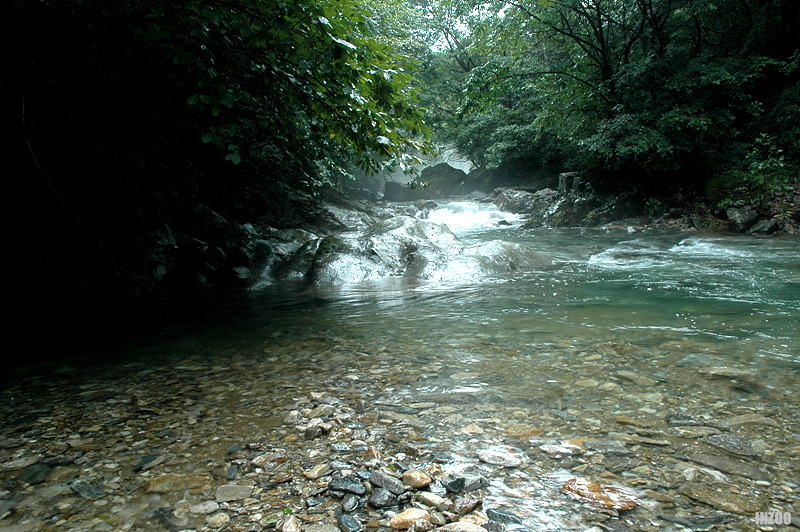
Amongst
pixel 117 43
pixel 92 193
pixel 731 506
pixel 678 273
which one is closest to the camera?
pixel 731 506

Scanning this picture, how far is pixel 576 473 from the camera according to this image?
1731 mm

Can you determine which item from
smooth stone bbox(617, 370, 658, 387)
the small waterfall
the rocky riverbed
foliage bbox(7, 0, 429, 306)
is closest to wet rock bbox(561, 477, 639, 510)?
the rocky riverbed

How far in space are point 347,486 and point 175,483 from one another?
27.9 inches

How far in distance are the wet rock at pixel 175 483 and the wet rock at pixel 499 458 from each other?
1.16m

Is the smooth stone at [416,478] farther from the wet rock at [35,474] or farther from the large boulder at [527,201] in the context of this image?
the large boulder at [527,201]

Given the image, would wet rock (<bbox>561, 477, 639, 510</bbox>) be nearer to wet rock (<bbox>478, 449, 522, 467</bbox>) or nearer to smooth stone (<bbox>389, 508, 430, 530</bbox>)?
wet rock (<bbox>478, 449, 522, 467</bbox>)

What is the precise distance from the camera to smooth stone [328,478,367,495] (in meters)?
1.66

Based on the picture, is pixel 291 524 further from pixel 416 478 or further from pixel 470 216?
pixel 470 216

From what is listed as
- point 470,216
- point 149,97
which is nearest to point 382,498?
point 149,97

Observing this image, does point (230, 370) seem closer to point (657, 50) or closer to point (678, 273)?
point (678, 273)

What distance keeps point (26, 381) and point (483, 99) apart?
532 inches

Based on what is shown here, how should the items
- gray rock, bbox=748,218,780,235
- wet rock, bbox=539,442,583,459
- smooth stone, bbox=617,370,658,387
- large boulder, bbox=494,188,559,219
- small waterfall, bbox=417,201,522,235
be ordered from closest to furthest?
wet rock, bbox=539,442,583,459, smooth stone, bbox=617,370,658,387, gray rock, bbox=748,218,780,235, large boulder, bbox=494,188,559,219, small waterfall, bbox=417,201,522,235

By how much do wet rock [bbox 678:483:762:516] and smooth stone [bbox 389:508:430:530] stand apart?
992 mm

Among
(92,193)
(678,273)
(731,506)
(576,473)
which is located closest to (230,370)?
(576,473)
